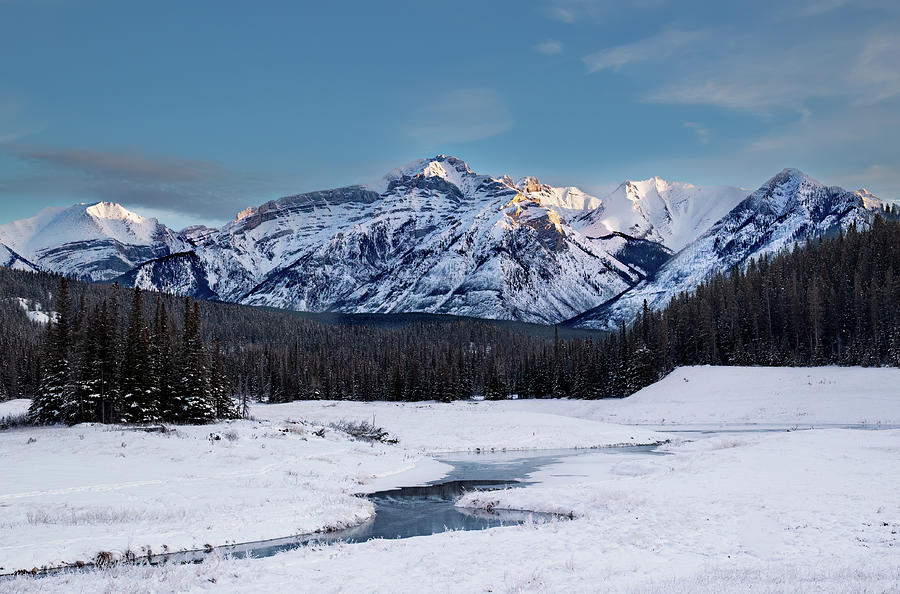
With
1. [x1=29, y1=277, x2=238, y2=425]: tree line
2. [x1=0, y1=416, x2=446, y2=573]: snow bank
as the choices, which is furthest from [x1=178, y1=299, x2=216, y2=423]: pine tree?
[x1=0, y1=416, x2=446, y2=573]: snow bank

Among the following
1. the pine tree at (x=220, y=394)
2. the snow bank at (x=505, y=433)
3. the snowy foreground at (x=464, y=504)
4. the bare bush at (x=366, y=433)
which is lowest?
the snow bank at (x=505, y=433)

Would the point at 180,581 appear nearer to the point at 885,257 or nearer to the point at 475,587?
Answer: the point at 475,587

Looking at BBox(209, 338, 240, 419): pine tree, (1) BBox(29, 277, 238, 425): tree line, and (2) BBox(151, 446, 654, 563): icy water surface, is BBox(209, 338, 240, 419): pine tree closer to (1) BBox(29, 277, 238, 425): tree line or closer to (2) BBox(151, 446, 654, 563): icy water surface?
(1) BBox(29, 277, 238, 425): tree line

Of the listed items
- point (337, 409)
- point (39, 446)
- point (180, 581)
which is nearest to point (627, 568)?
point (180, 581)

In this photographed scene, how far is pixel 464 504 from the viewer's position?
30.7 metres

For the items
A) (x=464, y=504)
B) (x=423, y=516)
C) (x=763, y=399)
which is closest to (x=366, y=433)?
(x=464, y=504)

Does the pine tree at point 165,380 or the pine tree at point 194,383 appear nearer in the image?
the pine tree at point 194,383

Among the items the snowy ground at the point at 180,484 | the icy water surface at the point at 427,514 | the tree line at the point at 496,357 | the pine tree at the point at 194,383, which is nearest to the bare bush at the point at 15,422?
the tree line at the point at 496,357

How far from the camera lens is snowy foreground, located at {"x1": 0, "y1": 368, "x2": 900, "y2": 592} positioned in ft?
53.7

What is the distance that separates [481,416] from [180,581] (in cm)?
6595

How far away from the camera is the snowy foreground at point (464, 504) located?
53.7ft

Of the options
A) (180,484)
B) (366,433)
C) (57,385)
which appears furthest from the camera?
(57,385)

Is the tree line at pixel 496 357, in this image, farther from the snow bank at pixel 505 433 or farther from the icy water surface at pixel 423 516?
Answer: the icy water surface at pixel 423 516

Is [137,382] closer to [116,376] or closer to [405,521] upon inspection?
[116,376]
